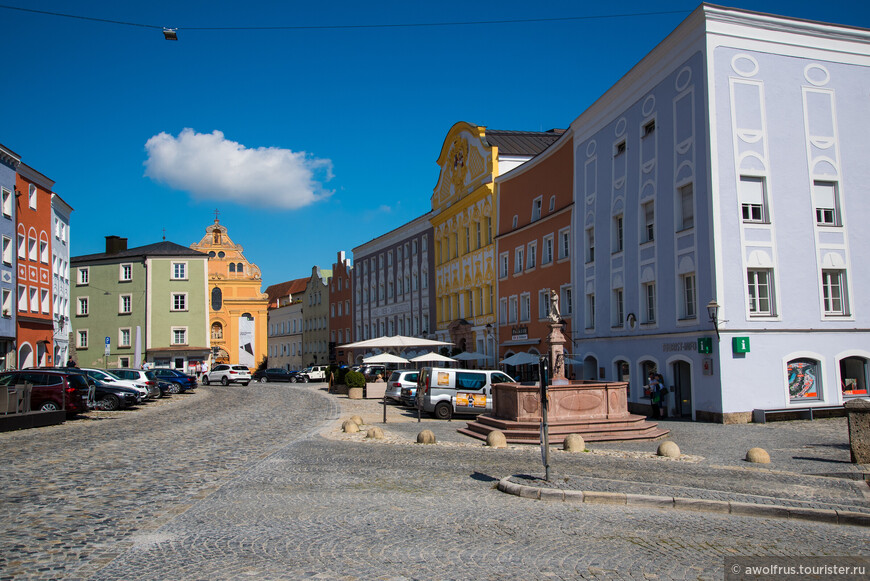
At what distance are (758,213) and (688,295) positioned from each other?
344 cm

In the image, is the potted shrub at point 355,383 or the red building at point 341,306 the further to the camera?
the red building at point 341,306

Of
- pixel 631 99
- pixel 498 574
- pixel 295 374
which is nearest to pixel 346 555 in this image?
pixel 498 574

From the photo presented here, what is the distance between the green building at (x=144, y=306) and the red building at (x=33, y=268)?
19.9 metres

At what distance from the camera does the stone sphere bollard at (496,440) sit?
57.5ft

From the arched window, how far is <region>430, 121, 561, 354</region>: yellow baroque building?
1433 inches

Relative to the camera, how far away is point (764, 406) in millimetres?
23312

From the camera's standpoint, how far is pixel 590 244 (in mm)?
33656

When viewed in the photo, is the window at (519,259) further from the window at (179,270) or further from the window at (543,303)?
the window at (179,270)

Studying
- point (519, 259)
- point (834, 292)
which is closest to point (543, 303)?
point (519, 259)

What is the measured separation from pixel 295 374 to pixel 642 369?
46.7 m

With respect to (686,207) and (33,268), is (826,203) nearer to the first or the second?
(686,207)

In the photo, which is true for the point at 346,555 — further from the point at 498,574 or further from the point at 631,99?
the point at 631,99

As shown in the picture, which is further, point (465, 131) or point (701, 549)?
point (465, 131)

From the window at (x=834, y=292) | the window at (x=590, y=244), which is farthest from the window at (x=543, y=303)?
the window at (x=834, y=292)
